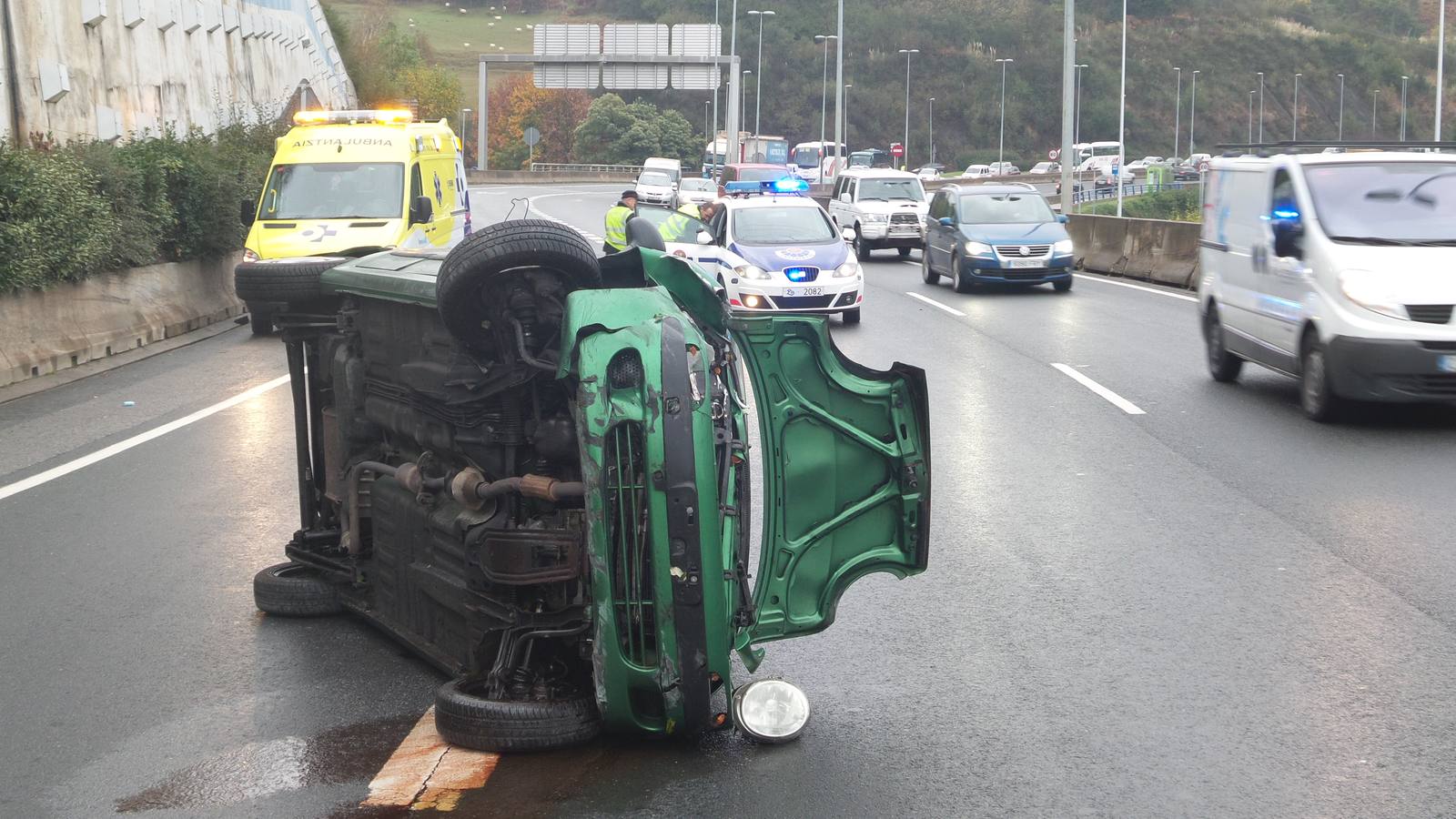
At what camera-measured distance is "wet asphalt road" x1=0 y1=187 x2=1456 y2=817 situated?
182 inches

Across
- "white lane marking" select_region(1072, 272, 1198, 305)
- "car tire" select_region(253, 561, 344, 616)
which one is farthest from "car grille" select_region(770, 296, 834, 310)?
"car tire" select_region(253, 561, 344, 616)

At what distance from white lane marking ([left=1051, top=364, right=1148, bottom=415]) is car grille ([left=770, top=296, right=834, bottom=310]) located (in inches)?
188

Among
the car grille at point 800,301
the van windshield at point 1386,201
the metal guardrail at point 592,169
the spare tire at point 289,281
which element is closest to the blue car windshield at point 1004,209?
the car grille at point 800,301

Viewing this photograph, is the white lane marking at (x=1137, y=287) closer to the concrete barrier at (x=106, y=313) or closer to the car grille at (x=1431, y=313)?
the car grille at (x=1431, y=313)

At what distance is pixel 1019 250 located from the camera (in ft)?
80.4

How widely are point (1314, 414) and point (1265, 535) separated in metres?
4.01

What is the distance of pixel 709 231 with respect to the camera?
855 inches

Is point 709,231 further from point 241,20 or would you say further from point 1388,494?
point 241,20

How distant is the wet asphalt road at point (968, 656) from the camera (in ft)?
15.2

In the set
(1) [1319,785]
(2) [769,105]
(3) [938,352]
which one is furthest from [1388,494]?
(2) [769,105]

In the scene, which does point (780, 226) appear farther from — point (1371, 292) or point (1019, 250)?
point (1371, 292)

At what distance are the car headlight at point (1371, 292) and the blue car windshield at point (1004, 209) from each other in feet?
45.5

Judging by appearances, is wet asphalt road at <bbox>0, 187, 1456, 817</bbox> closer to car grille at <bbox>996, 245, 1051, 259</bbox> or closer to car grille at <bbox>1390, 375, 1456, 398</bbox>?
car grille at <bbox>1390, 375, 1456, 398</bbox>

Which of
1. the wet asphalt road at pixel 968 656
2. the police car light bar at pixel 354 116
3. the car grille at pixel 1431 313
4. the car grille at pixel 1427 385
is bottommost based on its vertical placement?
the wet asphalt road at pixel 968 656
